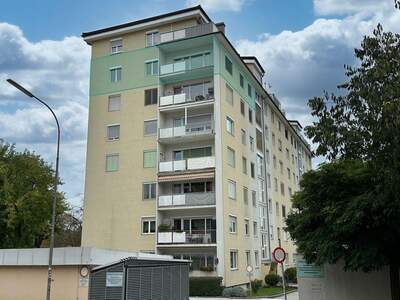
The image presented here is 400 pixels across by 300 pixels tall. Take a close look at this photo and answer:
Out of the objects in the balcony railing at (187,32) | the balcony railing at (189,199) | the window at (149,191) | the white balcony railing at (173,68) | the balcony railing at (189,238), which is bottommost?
the balcony railing at (189,238)

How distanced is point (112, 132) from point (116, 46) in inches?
314

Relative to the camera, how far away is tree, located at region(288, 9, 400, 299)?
12.5m

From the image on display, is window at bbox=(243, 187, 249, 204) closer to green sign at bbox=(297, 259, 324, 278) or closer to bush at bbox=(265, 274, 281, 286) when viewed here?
bush at bbox=(265, 274, 281, 286)

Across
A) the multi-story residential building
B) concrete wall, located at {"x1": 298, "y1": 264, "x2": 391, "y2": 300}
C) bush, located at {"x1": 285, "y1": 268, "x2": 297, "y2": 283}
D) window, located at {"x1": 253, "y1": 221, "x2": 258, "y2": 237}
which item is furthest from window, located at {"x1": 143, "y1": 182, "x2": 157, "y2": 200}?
concrete wall, located at {"x1": 298, "y1": 264, "x2": 391, "y2": 300}

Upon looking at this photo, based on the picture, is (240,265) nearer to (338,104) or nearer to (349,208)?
(349,208)

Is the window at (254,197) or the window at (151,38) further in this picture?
the window at (254,197)

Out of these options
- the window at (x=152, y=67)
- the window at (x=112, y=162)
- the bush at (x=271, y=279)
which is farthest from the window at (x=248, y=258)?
the window at (x=152, y=67)

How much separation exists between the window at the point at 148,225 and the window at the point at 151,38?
591 inches

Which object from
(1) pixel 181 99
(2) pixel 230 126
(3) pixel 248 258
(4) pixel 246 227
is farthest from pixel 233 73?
(3) pixel 248 258

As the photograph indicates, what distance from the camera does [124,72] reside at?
42.2m

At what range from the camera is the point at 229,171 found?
38.6m

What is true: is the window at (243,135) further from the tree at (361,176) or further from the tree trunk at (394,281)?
the tree trunk at (394,281)

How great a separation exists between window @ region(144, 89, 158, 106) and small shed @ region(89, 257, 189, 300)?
2275cm

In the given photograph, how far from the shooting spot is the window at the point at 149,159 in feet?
129
